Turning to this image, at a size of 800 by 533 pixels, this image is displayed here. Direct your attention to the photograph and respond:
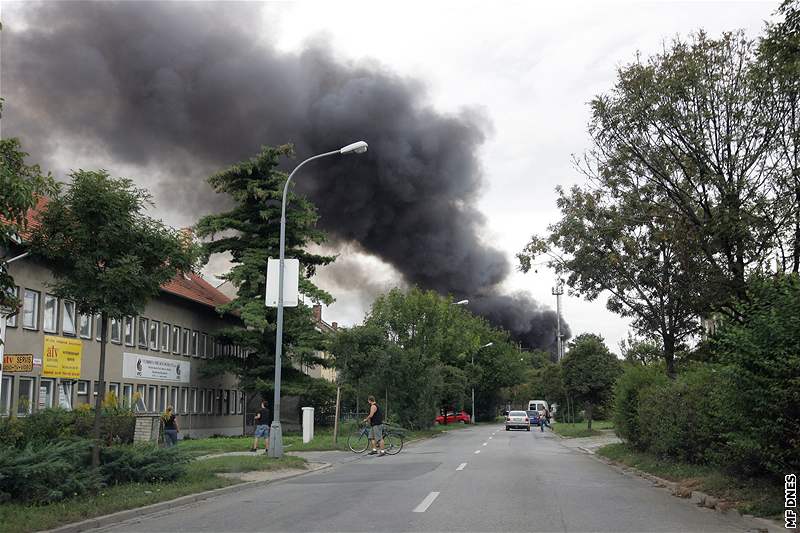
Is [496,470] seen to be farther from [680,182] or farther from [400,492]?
[680,182]

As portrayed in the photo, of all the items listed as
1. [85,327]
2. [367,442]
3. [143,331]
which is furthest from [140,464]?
[143,331]

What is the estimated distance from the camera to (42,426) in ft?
48.3

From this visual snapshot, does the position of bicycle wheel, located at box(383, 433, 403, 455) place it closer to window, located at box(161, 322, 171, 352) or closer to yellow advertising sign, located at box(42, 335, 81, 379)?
yellow advertising sign, located at box(42, 335, 81, 379)

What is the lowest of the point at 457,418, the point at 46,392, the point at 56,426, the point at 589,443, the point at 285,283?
the point at 457,418

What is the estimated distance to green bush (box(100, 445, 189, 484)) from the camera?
504 inches

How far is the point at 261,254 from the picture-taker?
40.3 meters

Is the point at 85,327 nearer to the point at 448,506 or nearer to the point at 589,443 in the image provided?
the point at 589,443

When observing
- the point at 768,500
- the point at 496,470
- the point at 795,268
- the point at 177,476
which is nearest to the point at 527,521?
the point at 768,500

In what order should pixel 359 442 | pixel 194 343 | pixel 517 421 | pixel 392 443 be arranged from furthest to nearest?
pixel 517 421 < pixel 194 343 < pixel 392 443 < pixel 359 442

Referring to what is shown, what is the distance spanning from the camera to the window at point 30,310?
28.3m

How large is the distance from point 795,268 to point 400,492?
10.7 meters

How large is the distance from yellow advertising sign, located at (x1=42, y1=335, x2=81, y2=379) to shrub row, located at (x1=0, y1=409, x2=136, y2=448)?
7.93 m

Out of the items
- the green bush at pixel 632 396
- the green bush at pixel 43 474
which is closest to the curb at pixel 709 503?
the green bush at pixel 632 396

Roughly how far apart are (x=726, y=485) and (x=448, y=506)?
4.61 m
